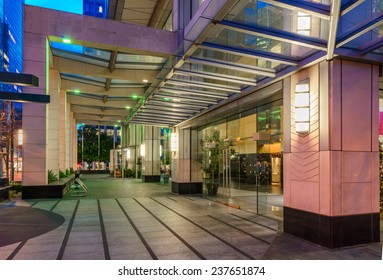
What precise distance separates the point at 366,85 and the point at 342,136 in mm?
1286

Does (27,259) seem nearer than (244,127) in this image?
Yes

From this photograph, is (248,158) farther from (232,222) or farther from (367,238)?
(367,238)

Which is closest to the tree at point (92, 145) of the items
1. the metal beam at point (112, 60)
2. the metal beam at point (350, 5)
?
the metal beam at point (112, 60)

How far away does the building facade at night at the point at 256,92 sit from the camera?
250 inches

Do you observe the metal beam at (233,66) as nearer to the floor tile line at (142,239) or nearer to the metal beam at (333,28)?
the metal beam at (333,28)

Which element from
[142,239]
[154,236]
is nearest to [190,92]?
[154,236]

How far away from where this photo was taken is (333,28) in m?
5.45

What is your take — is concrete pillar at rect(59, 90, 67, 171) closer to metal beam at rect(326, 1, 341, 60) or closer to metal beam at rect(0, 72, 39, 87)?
metal beam at rect(0, 72, 39, 87)

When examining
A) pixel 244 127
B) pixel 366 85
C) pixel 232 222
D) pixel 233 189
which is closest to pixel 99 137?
pixel 233 189

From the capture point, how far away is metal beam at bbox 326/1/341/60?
5.02m

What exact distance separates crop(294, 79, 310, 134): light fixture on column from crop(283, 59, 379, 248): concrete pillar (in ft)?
0.34

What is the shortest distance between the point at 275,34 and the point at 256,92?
3.51m

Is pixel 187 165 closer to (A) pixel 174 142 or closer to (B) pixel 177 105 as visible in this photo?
(A) pixel 174 142

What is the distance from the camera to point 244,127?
13.0 meters
